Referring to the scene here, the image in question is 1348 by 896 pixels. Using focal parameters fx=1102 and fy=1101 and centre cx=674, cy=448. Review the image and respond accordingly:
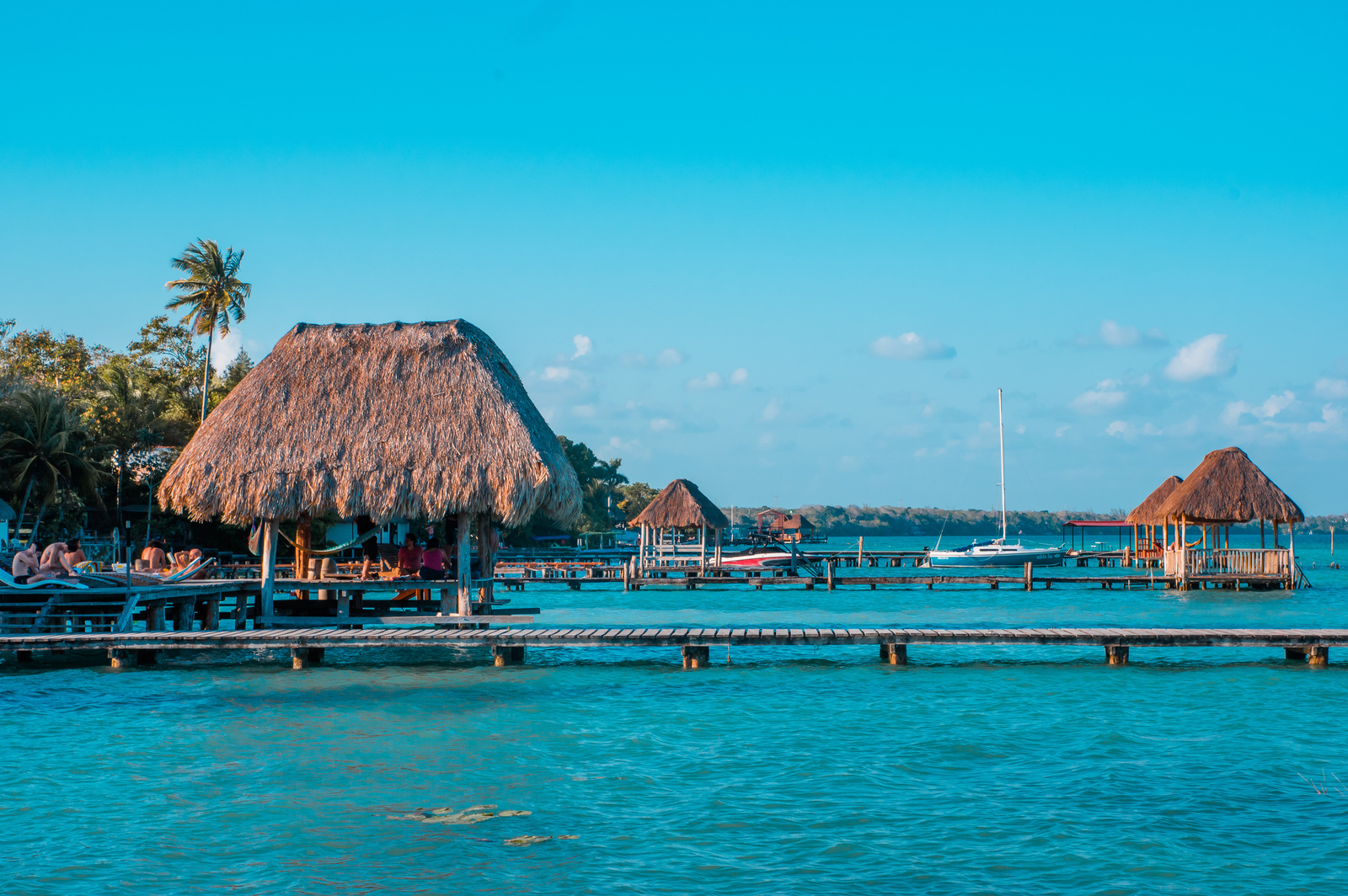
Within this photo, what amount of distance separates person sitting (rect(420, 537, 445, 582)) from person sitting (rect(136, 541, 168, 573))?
5.96m

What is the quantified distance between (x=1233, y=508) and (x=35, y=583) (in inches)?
1241

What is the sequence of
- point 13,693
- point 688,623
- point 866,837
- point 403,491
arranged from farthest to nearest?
point 688,623 < point 403,491 < point 13,693 < point 866,837

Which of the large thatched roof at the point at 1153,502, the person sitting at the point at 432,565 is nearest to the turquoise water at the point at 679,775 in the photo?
the person sitting at the point at 432,565

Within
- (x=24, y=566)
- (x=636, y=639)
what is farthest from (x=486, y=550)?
(x=24, y=566)

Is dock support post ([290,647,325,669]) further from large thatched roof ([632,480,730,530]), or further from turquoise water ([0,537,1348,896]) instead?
large thatched roof ([632,480,730,530])

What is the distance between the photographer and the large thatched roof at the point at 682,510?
123ft

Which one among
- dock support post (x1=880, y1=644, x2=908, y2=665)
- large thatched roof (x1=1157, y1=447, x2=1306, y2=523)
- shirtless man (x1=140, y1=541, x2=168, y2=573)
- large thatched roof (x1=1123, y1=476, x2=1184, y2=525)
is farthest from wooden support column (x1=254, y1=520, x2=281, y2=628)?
large thatched roof (x1=1123, y1=476, x2=1184, y2=525)

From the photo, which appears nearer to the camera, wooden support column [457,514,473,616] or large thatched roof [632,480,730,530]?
wooden support column [457,514,473,616]

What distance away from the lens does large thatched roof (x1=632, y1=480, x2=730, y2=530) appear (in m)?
37.4

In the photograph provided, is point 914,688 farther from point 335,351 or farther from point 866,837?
point 335,351

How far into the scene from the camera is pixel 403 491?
16.2 m

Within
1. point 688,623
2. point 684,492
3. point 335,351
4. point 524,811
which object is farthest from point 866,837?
point 684,492

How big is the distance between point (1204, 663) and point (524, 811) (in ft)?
40.9

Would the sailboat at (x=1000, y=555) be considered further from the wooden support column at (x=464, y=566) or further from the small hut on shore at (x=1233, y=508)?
the wooden support column at (x=464, y=566)
